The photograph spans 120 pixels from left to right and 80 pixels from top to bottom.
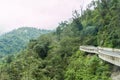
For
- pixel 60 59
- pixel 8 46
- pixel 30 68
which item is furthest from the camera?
pixel 8 46

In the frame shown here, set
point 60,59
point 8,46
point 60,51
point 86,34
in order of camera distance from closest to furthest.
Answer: point 60,59, point 60,51, point 86,34, point 8,46

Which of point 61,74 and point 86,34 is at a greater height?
point 86,34

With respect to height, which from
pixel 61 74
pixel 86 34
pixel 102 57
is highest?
pixel 86 34

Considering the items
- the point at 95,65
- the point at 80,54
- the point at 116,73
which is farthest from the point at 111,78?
the point at 80,54

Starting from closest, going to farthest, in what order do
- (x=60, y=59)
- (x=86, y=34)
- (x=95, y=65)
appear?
(x=95, y=65)
(x=60, y=59)
(x=86, y=34)

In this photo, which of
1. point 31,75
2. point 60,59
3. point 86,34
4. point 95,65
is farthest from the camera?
point 86,34

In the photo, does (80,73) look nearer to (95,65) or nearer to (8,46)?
(95,65)

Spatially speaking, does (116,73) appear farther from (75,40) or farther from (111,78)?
(75,40)

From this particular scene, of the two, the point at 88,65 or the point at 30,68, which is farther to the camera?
the point at 30,68

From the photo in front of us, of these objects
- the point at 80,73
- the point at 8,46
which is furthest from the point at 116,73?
the point at 8,46
